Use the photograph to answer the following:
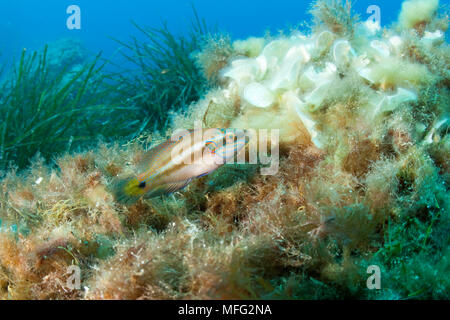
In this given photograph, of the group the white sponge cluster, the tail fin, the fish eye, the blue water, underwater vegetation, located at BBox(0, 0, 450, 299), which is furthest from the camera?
the blue water

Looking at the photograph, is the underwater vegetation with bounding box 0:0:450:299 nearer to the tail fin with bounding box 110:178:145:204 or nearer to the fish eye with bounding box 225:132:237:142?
the tail fin with bounding box 110:178:145:204

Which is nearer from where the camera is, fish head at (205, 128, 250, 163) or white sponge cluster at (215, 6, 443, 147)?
fish head at (205, 128, 250, 163)

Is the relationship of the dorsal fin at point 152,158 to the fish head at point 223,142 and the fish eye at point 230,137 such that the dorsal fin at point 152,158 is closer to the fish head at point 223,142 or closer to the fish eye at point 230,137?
the fish head at point 223,142

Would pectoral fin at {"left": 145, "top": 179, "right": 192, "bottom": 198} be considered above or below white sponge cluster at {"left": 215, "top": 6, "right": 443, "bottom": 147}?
below

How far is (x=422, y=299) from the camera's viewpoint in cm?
195

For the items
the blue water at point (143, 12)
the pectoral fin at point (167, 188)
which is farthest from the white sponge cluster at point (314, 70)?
the blue water at point (143, 12)

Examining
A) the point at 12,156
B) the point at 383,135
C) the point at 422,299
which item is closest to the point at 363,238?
the point at 422,299

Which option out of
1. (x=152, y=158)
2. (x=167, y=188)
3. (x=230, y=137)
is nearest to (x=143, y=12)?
(x=152, y=158)

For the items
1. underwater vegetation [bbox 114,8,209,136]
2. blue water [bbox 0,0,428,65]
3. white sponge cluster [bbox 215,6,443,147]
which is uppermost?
blue water [bbox 0,0,428,65]

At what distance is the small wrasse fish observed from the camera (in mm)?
2705

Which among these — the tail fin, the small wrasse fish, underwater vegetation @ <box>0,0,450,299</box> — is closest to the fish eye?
the small wrasse fish

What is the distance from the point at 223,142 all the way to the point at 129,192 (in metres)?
1.01

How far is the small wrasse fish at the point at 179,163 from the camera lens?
2705mm
